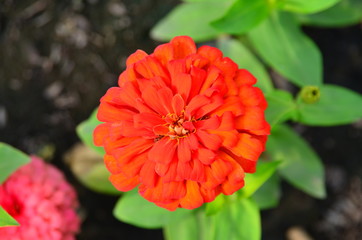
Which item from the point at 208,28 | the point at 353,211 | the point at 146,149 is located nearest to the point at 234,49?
the point at 208,28

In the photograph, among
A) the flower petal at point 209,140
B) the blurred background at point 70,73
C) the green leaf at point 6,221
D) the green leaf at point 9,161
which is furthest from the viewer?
the blurred background at point 70,73

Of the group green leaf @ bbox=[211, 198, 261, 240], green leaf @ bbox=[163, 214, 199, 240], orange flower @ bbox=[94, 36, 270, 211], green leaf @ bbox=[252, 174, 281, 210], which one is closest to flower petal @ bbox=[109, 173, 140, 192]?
orange flower @ bbox=[94, 36, 270, 211]

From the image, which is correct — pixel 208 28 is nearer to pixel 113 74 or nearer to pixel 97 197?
pixel 113 74

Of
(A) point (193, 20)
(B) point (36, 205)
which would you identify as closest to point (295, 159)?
(A) point (193, 20)

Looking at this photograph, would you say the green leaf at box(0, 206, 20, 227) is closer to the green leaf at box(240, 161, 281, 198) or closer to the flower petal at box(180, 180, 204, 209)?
the flower petal at box(180, 180, 204, 209)

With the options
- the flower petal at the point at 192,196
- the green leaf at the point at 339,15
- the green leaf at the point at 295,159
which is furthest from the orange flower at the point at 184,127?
the green leaf at the point at 339,15

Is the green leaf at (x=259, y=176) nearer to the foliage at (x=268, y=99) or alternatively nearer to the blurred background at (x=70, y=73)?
the foliage at (x=268, y=99)
